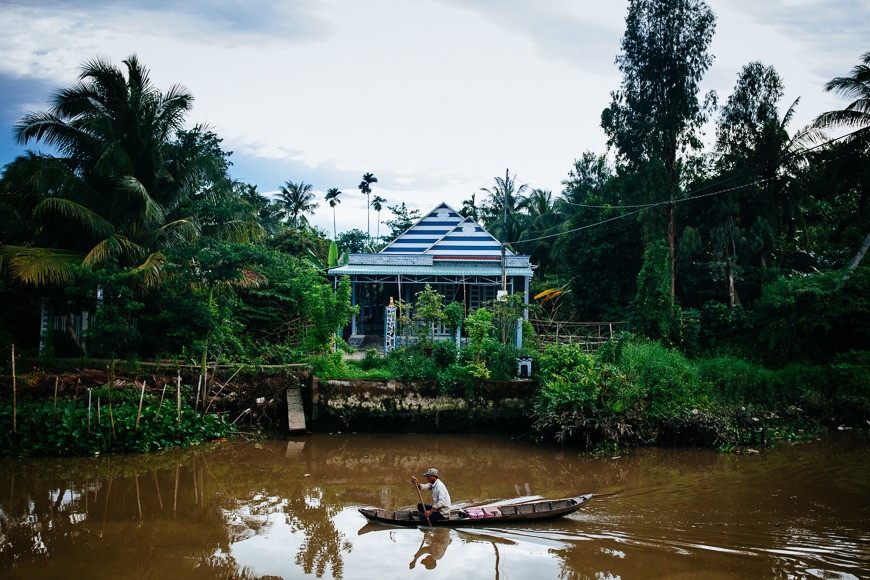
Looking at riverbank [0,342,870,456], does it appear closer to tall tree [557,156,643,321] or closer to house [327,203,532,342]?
house [327,203,532,342]

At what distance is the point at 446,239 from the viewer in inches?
896

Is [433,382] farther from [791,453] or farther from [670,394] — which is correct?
[791,453]

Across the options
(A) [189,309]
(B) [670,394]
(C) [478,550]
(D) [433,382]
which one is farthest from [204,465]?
(B) [670,394]

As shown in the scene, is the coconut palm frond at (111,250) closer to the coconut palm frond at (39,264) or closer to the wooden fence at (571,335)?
the coconut palm frond at (39,264)

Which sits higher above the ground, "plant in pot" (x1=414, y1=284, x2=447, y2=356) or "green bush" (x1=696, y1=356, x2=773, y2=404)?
"plant in pot" (x1=414, y1=284, x2=447, y2=356)

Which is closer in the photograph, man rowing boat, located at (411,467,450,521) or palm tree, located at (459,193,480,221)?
man rowing boat, located at (411,467,450,521)

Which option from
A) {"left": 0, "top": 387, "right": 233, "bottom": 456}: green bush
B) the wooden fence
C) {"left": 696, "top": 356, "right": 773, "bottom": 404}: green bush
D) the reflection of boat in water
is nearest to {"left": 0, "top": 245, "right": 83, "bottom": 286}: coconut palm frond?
{"left": 0, "top": 387, "right": 233, "bottom": 456}: green bush

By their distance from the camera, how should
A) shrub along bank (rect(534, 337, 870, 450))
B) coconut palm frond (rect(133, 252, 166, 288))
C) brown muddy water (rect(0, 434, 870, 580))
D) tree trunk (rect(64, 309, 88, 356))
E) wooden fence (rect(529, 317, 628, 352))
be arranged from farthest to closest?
1. wooden fence (rect(529, 317, 628, 352))
2. tree trunk (rect(64, 309, 88, 356))
3. coconut palm frond (rect(133, 252, 166, 288))
4. shrub along bank (rect(534, 337, 870, 450))
5. brown muddy water (rect(0, 434, 870, 580))

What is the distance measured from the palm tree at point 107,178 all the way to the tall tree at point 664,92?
13856 millimetres

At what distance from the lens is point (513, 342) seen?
50.9ft

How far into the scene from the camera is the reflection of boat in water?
8219 mm

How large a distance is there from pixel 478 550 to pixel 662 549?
2.33 m

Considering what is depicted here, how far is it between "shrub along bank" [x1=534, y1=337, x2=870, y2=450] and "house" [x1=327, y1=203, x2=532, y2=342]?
223 inches

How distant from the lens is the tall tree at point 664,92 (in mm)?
19297
